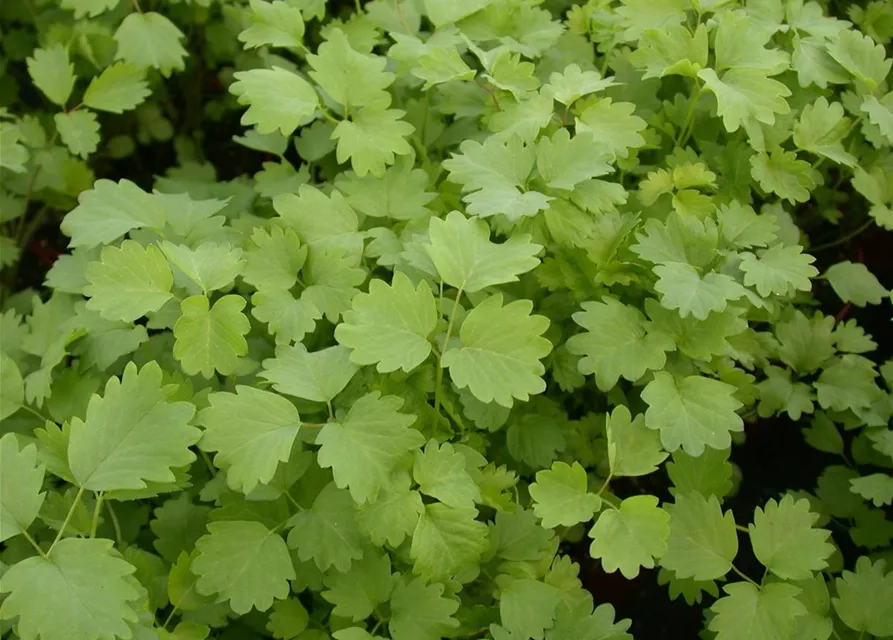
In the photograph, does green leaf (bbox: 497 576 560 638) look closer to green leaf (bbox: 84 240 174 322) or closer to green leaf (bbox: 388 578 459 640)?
green leaf (bbox: 388 578 459 640)

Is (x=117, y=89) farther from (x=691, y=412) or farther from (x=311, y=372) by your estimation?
(x=691, y=412)

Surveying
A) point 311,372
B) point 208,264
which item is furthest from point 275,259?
point 311,372

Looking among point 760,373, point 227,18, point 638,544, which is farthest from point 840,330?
point 227,18

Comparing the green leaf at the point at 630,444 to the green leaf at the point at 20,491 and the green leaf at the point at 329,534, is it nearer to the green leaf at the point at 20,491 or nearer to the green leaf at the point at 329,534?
the green leaf at the point at 329,534

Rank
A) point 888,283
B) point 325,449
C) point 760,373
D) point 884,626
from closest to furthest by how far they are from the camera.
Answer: point 325,449 → point 884,626 → point 760,373 → point 888,283

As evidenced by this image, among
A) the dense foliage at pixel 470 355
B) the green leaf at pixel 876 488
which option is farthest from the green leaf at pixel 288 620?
the green leaf at pixel 876 488

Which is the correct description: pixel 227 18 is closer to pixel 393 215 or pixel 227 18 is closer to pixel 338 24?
pixel 338 24

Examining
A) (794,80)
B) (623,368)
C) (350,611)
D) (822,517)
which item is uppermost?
(794,80)
